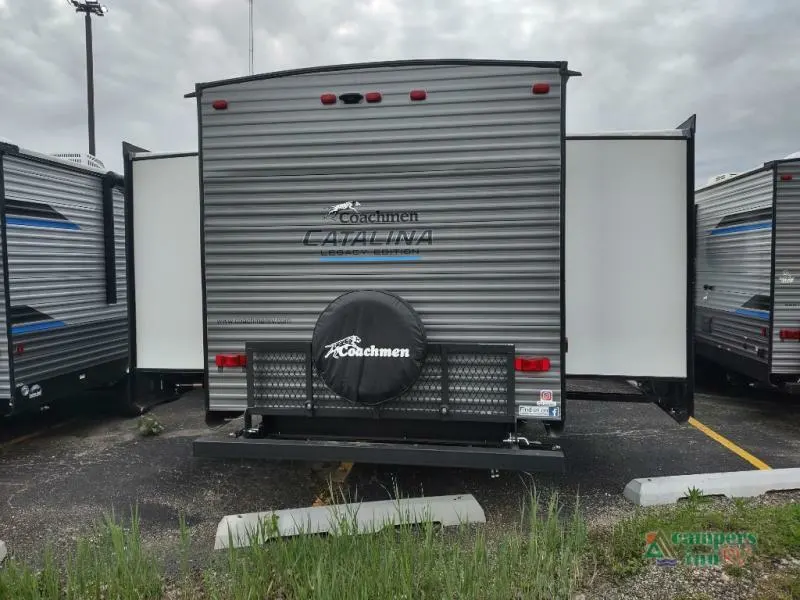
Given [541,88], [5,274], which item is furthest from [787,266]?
[5,274]

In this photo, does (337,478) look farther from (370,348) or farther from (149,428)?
(149,428)

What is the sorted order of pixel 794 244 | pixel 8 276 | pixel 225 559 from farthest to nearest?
pixel 794 244 → pixel 8 276 → pixel 225 559

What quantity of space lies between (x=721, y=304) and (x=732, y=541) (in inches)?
200

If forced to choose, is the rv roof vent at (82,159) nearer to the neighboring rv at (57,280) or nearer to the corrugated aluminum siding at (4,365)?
the neighboring rv at (57,280)

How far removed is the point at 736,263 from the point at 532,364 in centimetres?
484

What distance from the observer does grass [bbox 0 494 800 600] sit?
2699mm

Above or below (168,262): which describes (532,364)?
below

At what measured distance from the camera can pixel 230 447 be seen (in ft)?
13.4

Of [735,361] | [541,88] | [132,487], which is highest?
[541,88]

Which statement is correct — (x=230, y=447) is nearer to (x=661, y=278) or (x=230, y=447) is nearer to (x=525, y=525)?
(x=525, y=525)

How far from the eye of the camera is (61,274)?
629 centimetres

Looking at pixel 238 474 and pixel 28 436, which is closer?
pixel 238 474

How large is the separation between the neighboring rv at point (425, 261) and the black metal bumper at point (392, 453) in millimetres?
13

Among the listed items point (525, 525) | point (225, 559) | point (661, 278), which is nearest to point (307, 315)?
point (225, 559)
